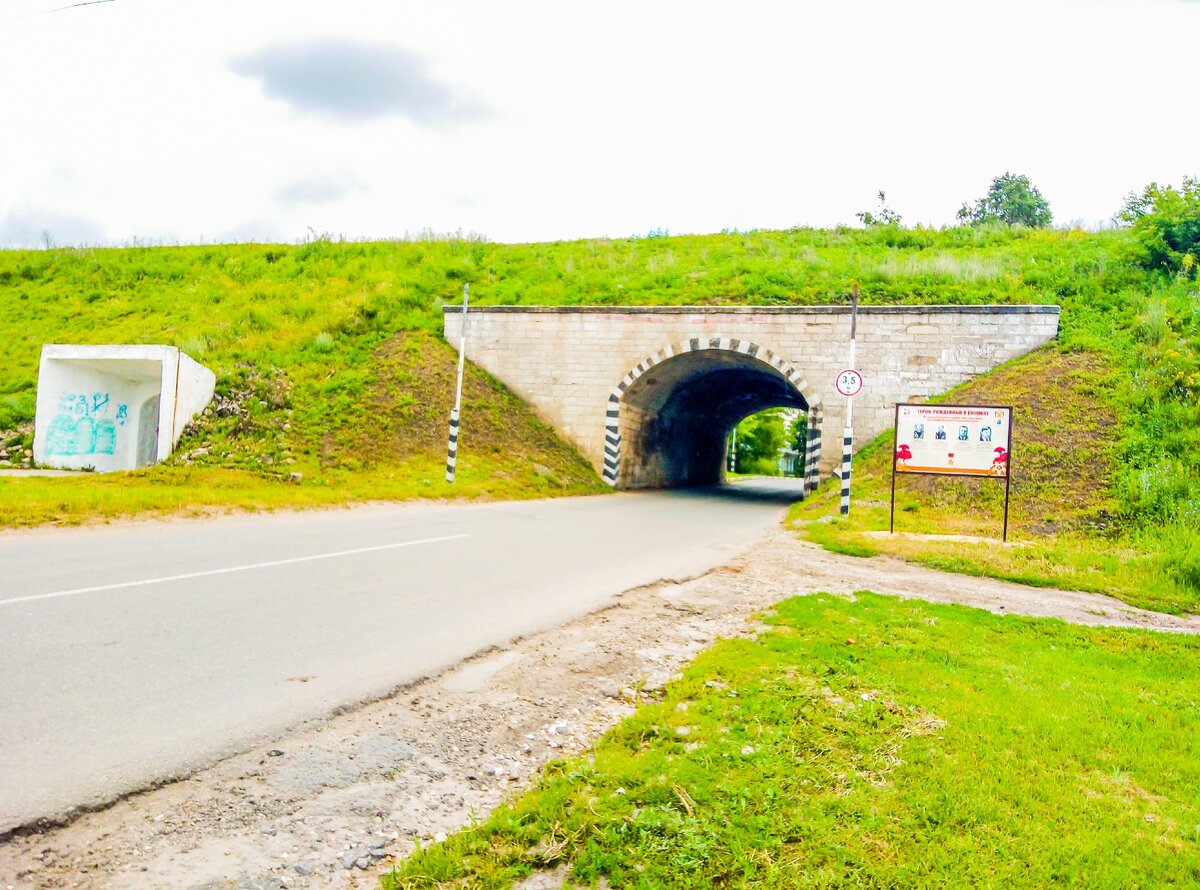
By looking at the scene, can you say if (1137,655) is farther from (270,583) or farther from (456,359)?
(456,359)

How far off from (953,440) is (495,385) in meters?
14.2

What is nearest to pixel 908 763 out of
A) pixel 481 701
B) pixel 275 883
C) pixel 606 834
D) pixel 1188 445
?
pixel 606 834

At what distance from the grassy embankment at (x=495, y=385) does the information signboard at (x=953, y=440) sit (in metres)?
1.07

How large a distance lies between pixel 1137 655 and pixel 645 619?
3.66 m

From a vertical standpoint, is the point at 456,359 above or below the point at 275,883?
above

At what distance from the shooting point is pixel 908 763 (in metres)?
3.53

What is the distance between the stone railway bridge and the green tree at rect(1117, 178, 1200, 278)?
5.11m

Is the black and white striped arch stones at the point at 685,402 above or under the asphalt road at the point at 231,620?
above

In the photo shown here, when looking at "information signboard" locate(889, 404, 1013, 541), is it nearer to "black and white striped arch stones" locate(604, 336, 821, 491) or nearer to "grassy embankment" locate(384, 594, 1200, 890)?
"grassy embankment" locate(384, 594, 1200, 890)

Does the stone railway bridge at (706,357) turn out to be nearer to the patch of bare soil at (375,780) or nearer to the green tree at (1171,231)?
the green tree at (1171,231)

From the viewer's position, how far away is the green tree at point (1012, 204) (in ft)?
212

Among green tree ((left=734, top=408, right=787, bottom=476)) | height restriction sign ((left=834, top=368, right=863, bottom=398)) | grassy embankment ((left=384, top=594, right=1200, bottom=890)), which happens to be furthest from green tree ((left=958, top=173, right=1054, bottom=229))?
grassy embankment ((left=384, top=594, right=1200, bottom=890))

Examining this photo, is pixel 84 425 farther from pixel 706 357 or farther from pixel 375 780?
pixel 375 780

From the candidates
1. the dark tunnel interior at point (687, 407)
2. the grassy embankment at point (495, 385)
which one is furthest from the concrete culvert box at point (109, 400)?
the dark tunnel interior at point (687, 407)
